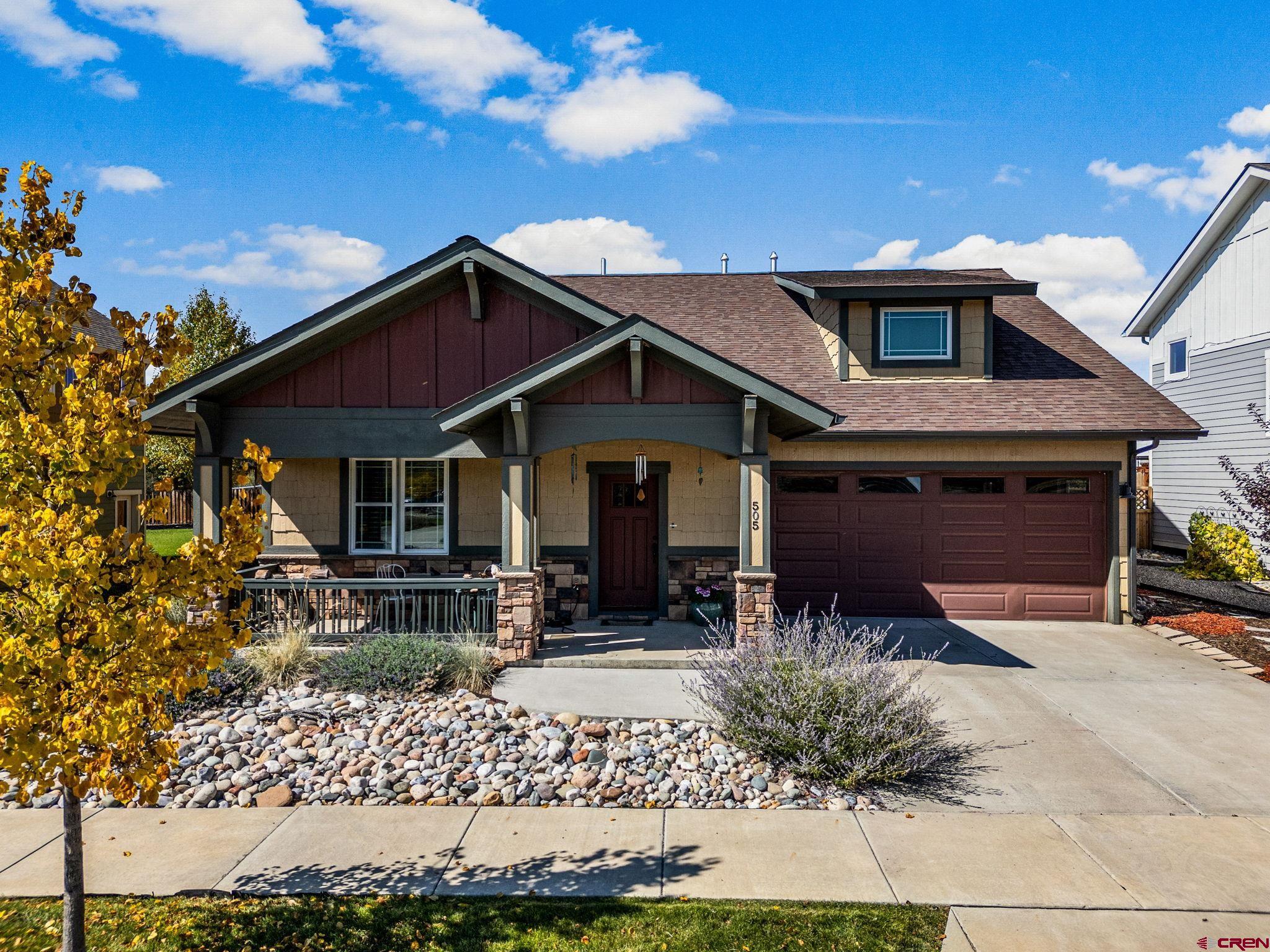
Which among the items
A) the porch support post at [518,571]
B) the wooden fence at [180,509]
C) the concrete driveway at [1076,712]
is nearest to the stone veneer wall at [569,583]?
the porch support post at [518,571]

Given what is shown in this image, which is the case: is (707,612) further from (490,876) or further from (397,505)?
(490,876)

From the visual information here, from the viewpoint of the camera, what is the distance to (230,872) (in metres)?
4.94

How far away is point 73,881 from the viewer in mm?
3773

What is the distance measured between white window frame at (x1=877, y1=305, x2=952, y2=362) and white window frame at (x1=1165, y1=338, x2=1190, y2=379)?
10144 millimetres

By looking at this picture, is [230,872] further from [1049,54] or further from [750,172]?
[1049,54]

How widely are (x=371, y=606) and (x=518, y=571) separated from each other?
293 centimetres

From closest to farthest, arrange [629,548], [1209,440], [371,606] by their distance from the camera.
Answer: [371,606] → [629,548] → [1209,440]

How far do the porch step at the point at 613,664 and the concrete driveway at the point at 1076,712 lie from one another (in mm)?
85

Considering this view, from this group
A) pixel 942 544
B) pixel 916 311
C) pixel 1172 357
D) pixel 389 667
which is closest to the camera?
pixel 389 667

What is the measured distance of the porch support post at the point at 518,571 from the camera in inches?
373

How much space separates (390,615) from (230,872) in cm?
631

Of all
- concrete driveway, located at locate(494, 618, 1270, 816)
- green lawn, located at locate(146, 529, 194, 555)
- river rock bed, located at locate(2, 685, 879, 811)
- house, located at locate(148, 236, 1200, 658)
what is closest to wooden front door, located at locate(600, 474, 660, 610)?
house, located at locate(148, 236, 1200, 658)

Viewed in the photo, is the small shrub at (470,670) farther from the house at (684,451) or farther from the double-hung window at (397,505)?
the double-hung window at (397,505)

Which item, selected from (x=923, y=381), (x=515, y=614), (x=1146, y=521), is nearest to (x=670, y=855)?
(x=515, y=614)
